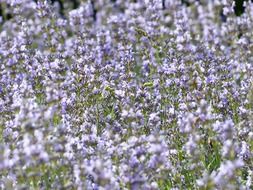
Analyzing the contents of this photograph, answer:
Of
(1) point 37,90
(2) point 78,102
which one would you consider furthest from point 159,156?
(1) point 37,90

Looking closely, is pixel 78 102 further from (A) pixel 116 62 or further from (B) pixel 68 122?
(A) pixel 116 62

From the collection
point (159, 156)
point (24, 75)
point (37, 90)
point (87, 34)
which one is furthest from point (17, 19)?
point (159, 156)

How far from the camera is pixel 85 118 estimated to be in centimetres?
462

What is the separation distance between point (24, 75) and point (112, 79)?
29.3 inches

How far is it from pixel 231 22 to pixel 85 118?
118 inches

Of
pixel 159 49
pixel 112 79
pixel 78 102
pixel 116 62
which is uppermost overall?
pixel 159 49

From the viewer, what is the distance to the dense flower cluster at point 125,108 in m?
3.48

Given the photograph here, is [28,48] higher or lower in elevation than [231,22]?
lower

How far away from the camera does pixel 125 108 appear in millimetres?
4145

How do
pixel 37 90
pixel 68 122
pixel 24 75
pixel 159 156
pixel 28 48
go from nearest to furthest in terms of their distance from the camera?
pixel 159 156 < pixel 68 122 < pixel 37 90 < pixel 24 75 < pixel 28 48

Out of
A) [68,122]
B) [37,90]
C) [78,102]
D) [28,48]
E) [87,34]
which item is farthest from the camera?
[87,34]

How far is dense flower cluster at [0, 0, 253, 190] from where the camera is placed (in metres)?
3.48

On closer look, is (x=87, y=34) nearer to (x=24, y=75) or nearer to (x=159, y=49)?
(x=159, y=49)

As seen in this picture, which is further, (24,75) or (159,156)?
(24,75)
